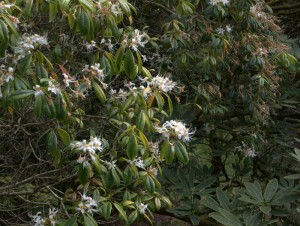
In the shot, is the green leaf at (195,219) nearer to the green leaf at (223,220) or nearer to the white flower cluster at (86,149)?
the green leaf at (223,220)

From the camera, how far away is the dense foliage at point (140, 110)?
2.04m

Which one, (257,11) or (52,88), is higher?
(52,88)

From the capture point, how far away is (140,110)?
2229 mm

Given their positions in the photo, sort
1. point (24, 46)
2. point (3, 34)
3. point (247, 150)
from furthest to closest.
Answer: point (247, 150), point (24, 46), point (3, 34)

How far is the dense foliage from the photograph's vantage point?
80.5 inches

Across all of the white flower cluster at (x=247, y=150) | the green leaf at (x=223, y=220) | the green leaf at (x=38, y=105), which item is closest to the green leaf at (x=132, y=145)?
the green leaf at (x=38, y=105)

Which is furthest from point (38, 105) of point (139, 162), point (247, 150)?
point (247, 150)

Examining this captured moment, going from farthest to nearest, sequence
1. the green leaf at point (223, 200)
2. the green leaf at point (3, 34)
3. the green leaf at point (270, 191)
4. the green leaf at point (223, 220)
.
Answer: the green leaf at point (223, 200)
the green leaf at point (270, 191)
the green leaf at point (223, 220)
the green leaf at point (3, 34)

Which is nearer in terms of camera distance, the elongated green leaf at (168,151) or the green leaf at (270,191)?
the elongated green leaf at (168,151)

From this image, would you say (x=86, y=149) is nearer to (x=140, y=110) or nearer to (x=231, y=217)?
(x=140, y=110)

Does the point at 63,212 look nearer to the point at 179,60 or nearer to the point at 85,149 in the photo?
the point at 85,149

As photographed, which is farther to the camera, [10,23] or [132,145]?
[132,145]

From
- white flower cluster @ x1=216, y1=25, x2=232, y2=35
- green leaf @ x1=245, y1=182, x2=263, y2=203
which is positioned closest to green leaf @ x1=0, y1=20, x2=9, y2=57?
white flower cluster @ x1=216, y1=25, x2=232, y2=35

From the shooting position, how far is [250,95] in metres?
3.55
